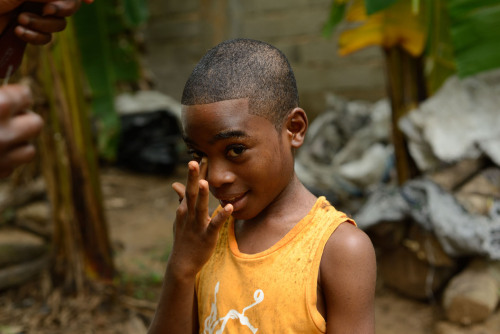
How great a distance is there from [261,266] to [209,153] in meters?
0.31

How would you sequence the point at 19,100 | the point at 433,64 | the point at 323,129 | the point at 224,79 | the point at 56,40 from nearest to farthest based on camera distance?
the point at 19,100 → the point at 224,79 → the point at 56,40 → the point at 433,64 → the point at 323,129

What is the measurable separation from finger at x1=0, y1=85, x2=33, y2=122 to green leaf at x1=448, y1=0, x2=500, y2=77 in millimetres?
2509

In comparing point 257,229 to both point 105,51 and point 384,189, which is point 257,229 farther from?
point 105,51

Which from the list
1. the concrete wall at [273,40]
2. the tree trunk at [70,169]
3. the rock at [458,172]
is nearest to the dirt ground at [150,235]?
the tree trunk at [70,169]

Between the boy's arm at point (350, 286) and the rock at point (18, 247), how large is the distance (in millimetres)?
3135

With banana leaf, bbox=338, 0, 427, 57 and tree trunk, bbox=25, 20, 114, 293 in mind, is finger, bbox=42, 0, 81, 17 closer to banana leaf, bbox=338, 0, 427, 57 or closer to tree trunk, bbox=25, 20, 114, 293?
tree trunk, bbox=25, 20, 114, 293

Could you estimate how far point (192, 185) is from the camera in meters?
1.14

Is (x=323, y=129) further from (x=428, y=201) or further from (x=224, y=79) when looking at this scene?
(x=224, y=79)

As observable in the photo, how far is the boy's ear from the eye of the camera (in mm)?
1317

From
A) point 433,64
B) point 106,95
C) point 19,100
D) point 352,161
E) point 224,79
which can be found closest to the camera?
point 19,100

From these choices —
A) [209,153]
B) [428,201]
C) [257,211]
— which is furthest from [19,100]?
[428,201]

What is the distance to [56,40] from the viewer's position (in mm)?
3074

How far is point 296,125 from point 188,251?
1.43 ft

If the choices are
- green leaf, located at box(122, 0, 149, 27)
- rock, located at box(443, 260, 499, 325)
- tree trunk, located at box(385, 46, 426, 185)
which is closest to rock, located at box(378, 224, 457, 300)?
rock, located at box(443, 260, 499, 325)
